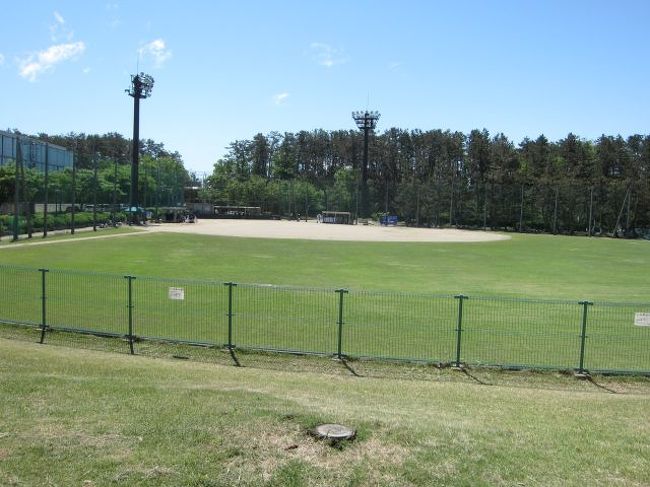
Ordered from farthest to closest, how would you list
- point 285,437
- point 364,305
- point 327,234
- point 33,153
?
point 327,234
point 33,153
point 364,305
point 285,437

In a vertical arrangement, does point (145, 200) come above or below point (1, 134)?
below

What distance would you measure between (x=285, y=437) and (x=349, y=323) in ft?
34.5

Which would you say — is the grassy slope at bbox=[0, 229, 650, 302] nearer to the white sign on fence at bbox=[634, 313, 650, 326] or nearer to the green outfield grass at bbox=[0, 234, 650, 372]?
the green outfield grass at bbox=[0, 234, 650, 372]

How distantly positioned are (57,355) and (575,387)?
1071 centimetres

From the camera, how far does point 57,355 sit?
12.7 metres

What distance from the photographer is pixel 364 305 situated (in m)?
19.7

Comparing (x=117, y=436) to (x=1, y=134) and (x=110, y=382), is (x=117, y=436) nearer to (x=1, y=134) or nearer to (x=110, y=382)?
(x=110, y=382)

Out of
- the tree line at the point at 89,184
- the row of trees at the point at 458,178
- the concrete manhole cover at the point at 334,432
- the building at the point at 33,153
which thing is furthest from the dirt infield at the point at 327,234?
the concrete manhole cover at the point at 334,432

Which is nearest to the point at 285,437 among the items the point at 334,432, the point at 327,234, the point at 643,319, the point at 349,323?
the point at 334,432

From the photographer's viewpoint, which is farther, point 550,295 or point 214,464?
point 550,295

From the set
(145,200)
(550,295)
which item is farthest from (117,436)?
(145,200)

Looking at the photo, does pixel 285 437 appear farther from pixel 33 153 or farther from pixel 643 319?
pixel 33 153

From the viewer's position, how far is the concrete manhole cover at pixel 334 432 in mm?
6223

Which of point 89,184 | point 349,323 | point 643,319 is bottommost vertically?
point 349,323
